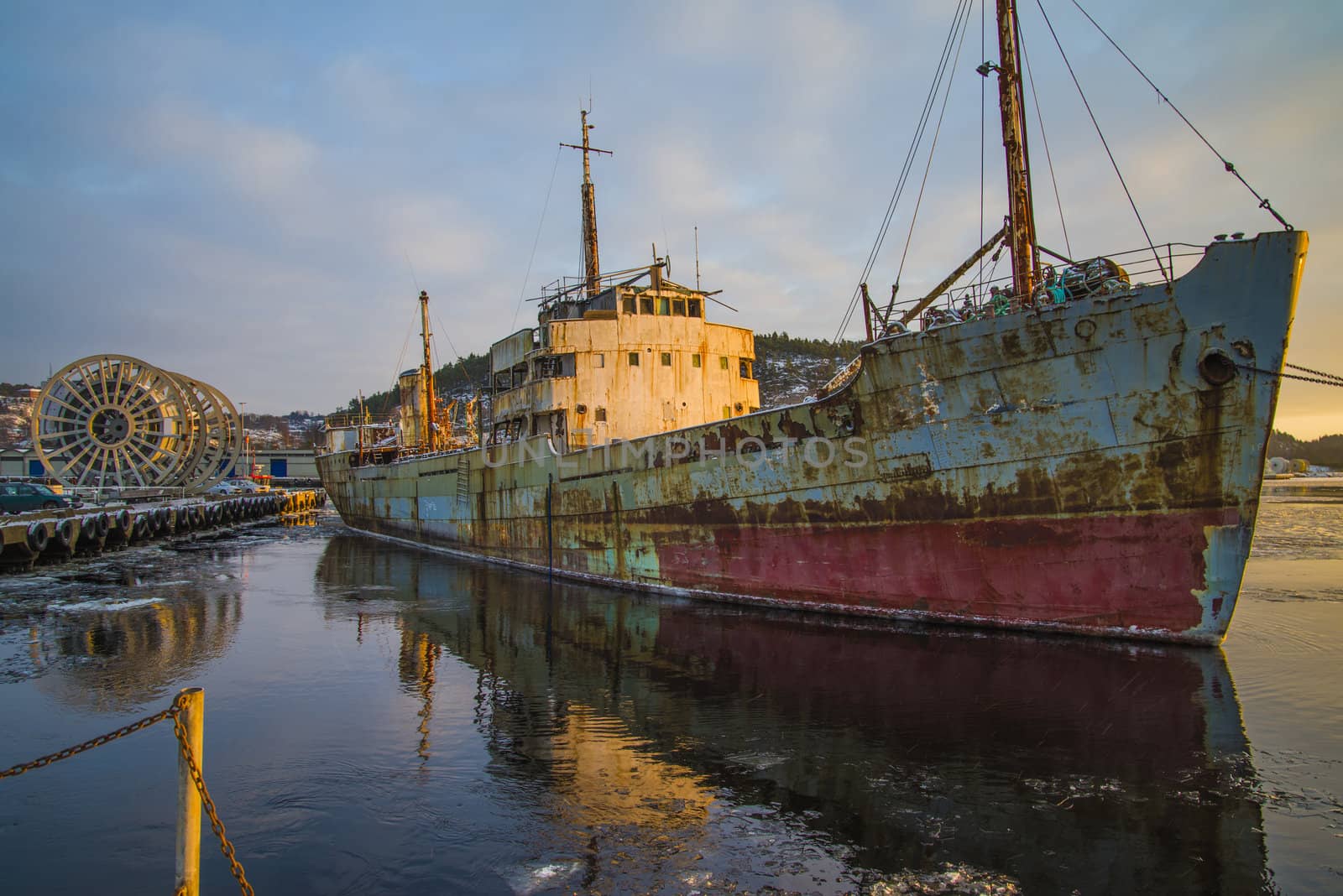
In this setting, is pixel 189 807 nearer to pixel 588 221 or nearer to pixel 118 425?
pixel 588 221

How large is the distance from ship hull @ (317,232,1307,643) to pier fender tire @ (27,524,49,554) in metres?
18.2

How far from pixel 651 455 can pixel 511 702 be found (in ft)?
25.5

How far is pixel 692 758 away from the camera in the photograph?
6.91 m

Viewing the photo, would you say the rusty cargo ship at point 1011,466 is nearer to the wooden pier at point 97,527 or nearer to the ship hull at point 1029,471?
the ship hull at point 1029,471

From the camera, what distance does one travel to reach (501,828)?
5547 millimetres

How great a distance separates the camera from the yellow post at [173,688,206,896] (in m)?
3.72

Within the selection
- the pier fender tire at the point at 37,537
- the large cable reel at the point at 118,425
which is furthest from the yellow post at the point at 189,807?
the large cable reel at the point at 118,425

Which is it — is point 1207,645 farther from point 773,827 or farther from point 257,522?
point 257,522

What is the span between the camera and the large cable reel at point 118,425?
29.8 metres

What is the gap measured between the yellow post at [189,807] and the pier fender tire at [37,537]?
2157 centimetres

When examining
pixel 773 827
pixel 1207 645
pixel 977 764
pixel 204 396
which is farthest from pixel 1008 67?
pixel 204 396

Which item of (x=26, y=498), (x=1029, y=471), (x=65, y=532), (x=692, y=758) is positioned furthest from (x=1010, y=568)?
(x=26, y=498)

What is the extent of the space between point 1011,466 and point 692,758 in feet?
22.7

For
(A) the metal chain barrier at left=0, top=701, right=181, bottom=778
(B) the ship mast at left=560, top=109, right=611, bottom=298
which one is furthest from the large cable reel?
(A) the metal chain barrier at left=0, top=701, right=181, bottom=778
